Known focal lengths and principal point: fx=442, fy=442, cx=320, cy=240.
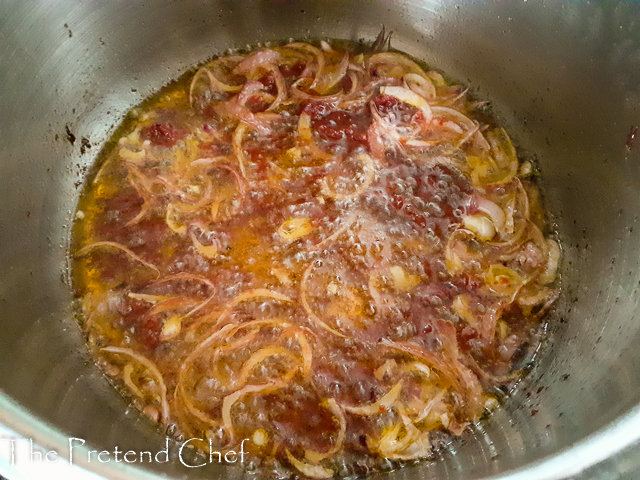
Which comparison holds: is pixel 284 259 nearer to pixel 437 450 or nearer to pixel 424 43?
pixel 437 450

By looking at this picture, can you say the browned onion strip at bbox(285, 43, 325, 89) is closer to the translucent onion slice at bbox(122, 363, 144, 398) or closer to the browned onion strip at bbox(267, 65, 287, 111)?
the browned onion strip at bbox(267, 65, 287, 111)

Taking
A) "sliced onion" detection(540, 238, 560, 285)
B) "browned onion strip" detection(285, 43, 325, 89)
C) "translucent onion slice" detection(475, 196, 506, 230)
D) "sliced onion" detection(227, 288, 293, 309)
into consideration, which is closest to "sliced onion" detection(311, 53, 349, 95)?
"browned onion strip" detection(285, 43, 325, 89)

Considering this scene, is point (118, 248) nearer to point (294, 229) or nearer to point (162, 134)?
point (162, 134)

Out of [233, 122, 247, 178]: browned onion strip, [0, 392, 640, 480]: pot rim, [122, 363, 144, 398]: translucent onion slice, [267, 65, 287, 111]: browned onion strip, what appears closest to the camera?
[0, 392, 640, 480]: pot rim

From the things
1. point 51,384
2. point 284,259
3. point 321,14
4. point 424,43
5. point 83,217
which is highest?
point 321,14

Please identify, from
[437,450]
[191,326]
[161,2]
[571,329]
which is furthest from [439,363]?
[161,2]

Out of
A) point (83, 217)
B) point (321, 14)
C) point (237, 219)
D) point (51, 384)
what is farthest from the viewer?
point (321, 14)
